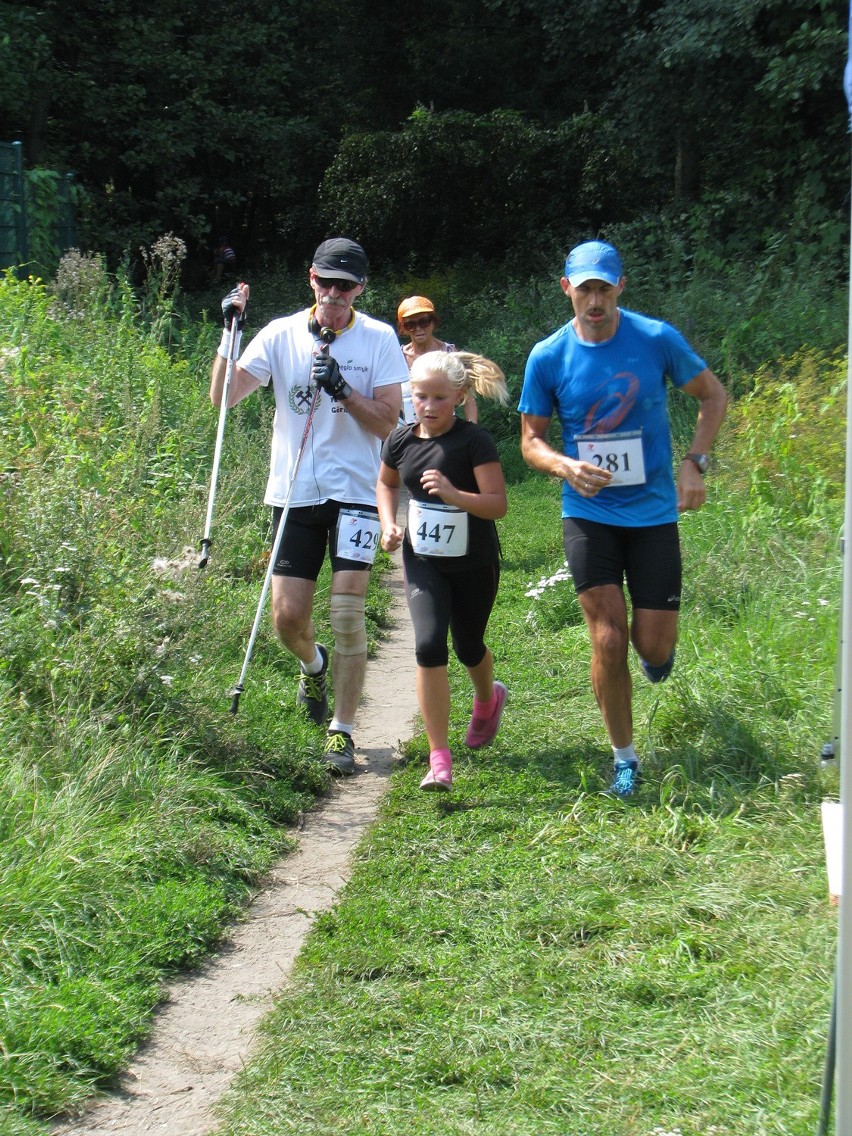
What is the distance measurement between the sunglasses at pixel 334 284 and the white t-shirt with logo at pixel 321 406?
0.67 ft

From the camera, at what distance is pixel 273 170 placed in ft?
82.8

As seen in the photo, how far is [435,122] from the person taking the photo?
23.9 meters

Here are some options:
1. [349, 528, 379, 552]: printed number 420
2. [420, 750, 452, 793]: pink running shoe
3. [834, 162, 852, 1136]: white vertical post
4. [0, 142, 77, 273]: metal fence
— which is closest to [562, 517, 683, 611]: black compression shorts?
[420, 750, 452, 793]: pink running shoe

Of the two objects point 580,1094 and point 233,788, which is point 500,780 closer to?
point 233,788

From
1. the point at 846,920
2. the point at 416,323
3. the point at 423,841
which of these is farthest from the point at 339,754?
the point at 846,920

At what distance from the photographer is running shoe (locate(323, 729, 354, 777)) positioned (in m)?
6.25

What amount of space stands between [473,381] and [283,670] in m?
2.25

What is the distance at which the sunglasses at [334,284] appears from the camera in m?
6.14

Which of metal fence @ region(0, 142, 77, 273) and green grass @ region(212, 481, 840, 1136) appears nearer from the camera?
green grass @ region(212, 481, 840, 1136)

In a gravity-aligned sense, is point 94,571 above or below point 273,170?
below

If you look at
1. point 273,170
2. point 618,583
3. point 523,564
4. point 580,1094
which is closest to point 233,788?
point 618,583

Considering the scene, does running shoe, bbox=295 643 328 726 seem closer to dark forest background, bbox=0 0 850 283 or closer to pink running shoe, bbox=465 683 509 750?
pink running shoe, bbox=465 683 509 750

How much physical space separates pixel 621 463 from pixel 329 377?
1.35m

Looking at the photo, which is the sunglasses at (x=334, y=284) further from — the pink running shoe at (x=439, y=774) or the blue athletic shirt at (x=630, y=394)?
the pink running shoe at (x=439, y=774)
